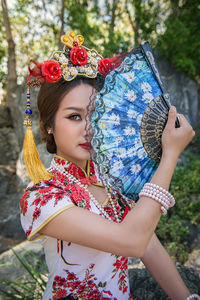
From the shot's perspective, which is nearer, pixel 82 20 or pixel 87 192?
pixel 87 192

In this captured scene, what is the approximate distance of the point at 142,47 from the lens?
1.17m

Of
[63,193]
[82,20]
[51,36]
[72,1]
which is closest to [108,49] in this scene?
[82,20]

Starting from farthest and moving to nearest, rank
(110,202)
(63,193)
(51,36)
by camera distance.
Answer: (51,36) → (110,202) → (63,193)

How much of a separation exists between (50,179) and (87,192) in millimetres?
208

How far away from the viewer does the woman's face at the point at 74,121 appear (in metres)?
1.30

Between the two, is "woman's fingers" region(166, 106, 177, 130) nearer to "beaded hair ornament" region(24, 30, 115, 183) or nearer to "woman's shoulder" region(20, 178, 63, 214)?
"beaded hair ornament" region(24, 30, 115, 183)

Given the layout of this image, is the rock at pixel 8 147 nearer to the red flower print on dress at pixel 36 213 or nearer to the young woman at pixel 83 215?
the young woman at pixel 83 215

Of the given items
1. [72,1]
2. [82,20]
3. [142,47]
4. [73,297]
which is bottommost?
[73,297]

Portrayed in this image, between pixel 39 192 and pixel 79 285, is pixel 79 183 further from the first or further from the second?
pixel 79 285

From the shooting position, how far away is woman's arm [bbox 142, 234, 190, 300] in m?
1.42

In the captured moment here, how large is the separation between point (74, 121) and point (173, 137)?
0.49m

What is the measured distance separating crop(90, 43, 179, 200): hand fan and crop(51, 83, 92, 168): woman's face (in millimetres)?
202

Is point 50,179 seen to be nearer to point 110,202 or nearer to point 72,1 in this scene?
point 110,202

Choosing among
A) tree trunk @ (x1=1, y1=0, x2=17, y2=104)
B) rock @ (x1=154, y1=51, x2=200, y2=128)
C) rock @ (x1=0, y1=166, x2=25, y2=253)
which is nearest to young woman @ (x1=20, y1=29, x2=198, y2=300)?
rock @ (x1=0, y1=166, x2=25, y2=253)
